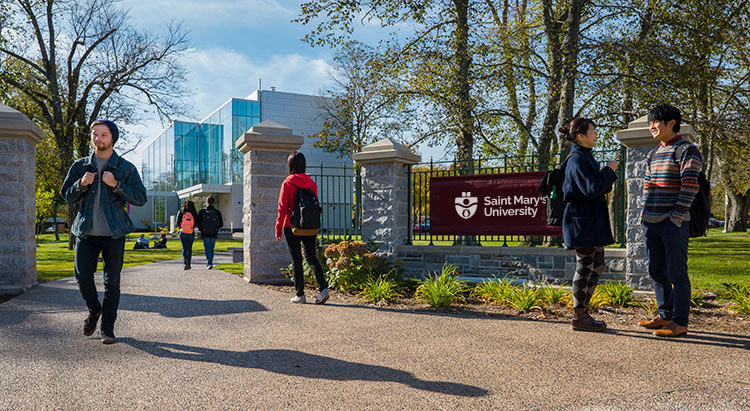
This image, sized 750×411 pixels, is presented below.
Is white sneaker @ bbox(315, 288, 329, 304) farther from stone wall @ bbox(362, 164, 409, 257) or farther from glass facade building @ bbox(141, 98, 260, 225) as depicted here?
glass facade building @ bbox(141, 98, 260, 225)

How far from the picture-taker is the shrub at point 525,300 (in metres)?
6.00

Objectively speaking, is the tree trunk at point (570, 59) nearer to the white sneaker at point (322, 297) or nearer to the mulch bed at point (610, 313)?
the mulch bed at point (610, 313)

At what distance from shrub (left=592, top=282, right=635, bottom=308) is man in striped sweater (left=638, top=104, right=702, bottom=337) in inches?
52.0

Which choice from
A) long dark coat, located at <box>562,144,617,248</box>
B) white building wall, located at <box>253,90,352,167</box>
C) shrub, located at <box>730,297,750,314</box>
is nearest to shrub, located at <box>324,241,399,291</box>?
long dark coat, located at <box>562,144,617,248</box>

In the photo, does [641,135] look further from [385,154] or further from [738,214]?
[738,214]

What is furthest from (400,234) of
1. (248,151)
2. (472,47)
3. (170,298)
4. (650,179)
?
(472,47)

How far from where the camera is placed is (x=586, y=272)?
4.96 meters

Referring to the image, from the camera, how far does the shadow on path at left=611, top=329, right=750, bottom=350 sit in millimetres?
4492

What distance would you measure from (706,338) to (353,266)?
4.45 m

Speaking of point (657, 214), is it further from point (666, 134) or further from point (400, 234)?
point (400, 234)

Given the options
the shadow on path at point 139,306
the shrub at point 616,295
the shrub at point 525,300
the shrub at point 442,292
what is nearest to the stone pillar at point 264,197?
the shadow on path at point 139,306

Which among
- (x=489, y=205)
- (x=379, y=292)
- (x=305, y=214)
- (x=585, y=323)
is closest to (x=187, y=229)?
(x=305, y=214)

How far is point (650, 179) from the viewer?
478cm

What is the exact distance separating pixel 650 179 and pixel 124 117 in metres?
22.3
